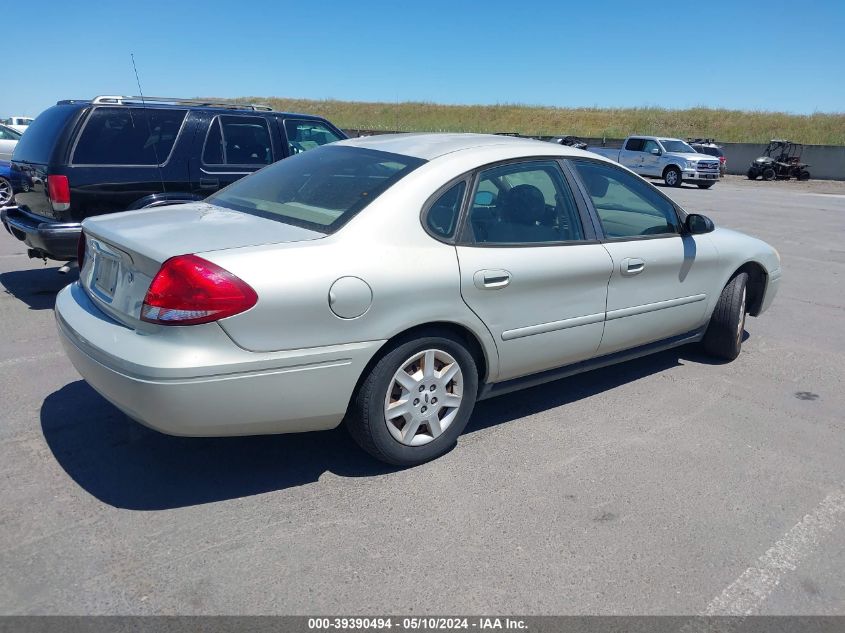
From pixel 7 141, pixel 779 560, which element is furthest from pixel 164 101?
pixel 7 141

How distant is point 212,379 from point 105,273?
102cm

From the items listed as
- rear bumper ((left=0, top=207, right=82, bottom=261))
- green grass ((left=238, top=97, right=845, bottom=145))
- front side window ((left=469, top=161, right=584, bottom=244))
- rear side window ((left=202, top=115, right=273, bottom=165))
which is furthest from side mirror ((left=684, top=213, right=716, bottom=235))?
green grass ((left=238, top=97, right=845, bottom=145))

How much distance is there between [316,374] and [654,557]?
5.32 feet

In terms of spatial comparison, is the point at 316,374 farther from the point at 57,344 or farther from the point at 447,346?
the point at 57,344

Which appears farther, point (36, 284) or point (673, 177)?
point (673, 177)

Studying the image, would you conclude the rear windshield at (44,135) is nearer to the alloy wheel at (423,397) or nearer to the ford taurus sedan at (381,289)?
the ford taurus sedan at (381,289)

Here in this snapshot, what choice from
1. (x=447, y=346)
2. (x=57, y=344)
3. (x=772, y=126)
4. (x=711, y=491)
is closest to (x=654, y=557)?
(x=711, y=491)

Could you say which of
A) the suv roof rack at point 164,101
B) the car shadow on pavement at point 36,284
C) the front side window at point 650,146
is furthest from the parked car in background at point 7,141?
the front side window at point 650,146

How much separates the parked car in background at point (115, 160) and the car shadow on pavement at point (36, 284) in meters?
0.44

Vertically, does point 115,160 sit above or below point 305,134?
below

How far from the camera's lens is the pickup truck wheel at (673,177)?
87.4 feet

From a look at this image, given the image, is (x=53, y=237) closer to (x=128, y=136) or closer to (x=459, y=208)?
(x=128, y=136)

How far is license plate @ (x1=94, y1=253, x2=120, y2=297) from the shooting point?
11.0 ft

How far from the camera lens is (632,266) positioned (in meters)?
4.38
